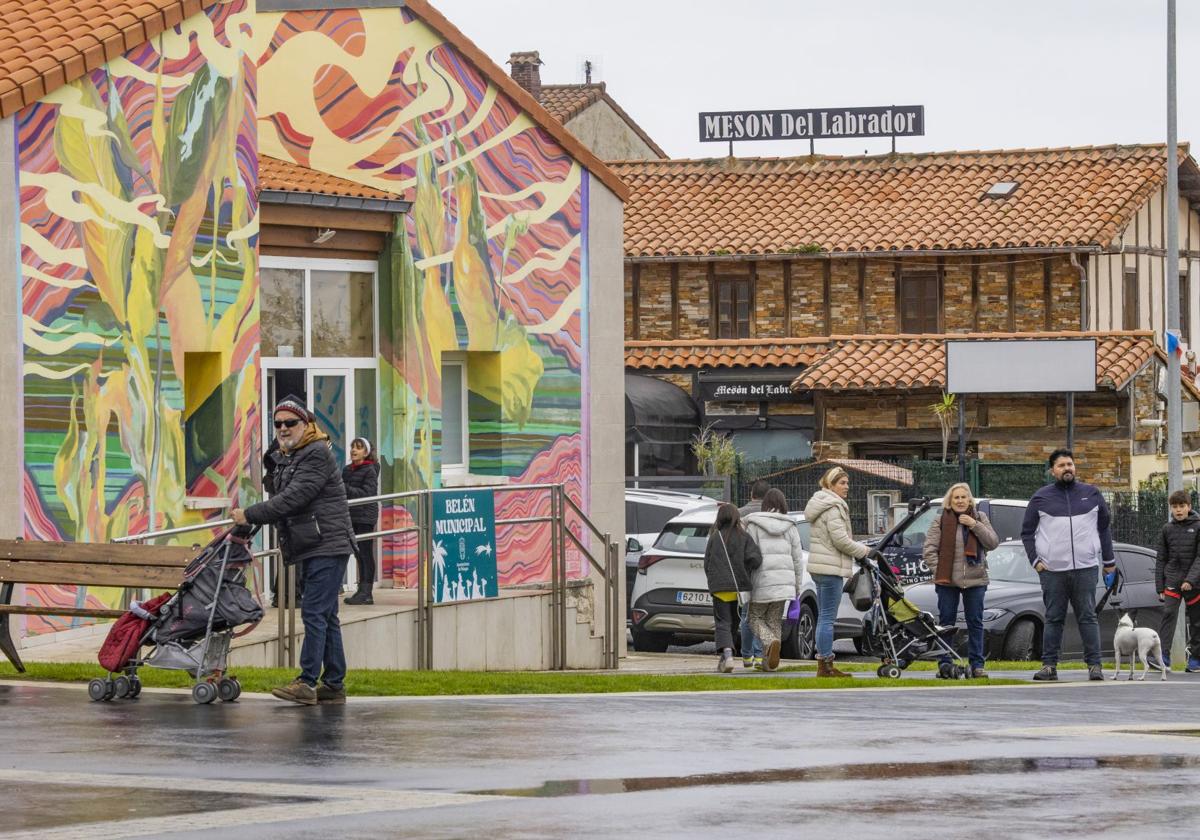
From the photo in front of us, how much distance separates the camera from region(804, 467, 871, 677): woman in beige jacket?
735 inches

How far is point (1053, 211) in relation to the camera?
48812 millimetres

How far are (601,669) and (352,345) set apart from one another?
4132mm

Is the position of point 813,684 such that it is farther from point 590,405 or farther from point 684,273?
point 684,273

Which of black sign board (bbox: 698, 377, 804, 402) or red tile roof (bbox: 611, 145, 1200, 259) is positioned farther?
black sign board (bbox: 698, 377, 804, 402)

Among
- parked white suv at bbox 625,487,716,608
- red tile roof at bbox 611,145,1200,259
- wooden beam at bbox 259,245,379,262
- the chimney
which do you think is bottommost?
parked white suv at bbox 625,487,716,608

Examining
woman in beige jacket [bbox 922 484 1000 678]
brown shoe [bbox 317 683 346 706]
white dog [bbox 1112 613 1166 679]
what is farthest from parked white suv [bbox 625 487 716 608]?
brown shoe [bbox 317 683 346 706]

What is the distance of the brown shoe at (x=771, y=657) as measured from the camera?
20.1 m

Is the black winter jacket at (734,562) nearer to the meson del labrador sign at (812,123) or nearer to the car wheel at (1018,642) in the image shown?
the car wheel at (1018,642)

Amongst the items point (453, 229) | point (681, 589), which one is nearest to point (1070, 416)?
point (681, 589)

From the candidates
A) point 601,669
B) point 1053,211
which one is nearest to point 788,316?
point 1053,211

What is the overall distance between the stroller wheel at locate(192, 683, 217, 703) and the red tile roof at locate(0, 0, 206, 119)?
6240 millimetres

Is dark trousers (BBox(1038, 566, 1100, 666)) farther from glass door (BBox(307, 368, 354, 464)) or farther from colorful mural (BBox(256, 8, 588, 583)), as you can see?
glass door (BBox(307, 368, 354, 464))

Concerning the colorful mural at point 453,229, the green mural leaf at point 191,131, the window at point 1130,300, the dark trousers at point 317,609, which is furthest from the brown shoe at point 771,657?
the window at point 1130,300

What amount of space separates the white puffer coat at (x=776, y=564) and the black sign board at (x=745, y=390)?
2824cm
